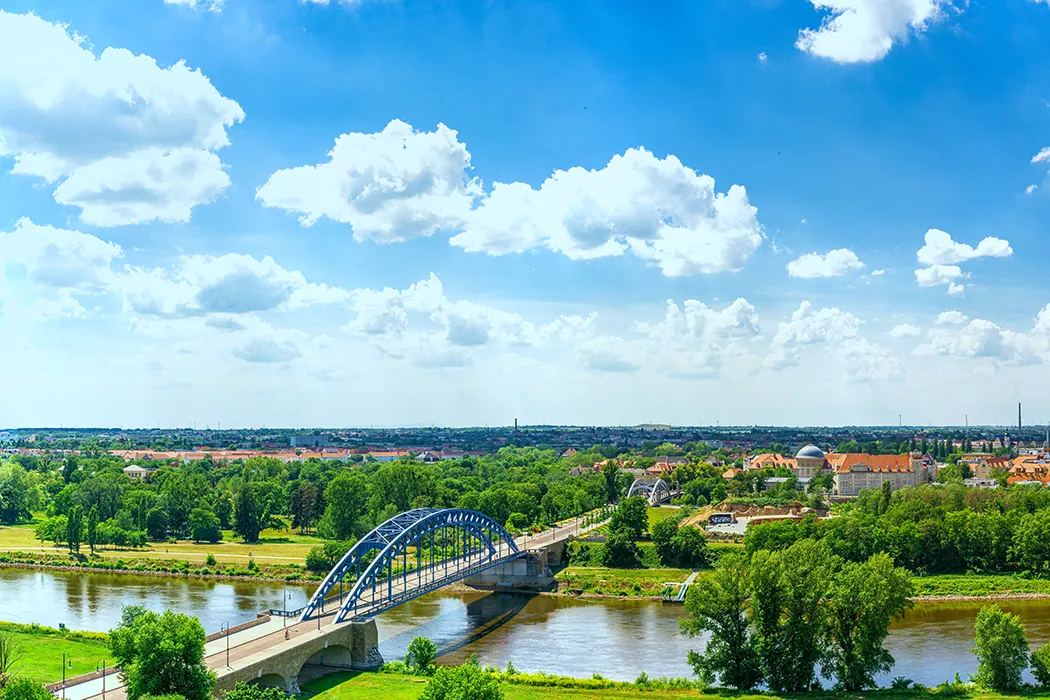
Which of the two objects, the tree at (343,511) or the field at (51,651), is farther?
the tree at (343,511)

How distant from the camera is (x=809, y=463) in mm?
113000

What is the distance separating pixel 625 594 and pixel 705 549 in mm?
9281

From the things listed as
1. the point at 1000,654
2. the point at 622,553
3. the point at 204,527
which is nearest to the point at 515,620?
the point at 622,553

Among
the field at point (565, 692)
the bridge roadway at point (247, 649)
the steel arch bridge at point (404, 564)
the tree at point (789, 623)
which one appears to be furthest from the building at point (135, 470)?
the tree at point (789, 623)

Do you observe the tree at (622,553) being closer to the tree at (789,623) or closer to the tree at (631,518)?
the tree at (631,518)

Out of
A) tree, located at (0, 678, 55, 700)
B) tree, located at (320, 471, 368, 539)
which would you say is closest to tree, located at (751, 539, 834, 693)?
tree, located at (0, 678, 55, 700)

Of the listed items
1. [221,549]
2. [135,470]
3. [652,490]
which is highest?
[135,470]

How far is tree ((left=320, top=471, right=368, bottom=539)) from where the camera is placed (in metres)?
68.3

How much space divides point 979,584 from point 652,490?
4533cm

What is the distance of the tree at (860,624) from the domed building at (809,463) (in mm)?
80749

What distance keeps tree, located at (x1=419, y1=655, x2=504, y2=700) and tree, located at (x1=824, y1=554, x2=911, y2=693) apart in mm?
14043

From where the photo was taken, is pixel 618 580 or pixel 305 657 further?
pixel 618 580

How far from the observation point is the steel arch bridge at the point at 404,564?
39406mm

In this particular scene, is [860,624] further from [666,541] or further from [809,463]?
[809,463]
